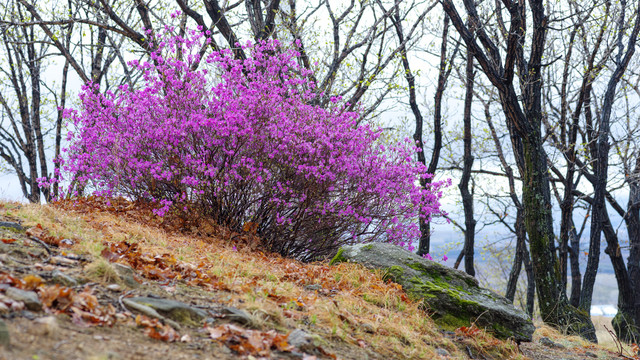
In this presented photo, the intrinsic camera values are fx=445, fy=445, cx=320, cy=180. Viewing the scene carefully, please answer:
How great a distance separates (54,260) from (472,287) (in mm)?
5381

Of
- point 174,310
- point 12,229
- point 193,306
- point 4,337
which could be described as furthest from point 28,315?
point 12,229

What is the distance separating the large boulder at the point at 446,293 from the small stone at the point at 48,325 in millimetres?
4227

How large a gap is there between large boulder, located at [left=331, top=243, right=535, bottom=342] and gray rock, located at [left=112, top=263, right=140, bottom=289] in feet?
11.3

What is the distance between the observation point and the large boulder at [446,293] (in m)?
5.71

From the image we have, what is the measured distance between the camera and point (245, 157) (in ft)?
24.8

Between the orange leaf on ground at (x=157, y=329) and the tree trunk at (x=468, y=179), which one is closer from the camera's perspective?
the orange leaf on ground at (x=157, y=329)

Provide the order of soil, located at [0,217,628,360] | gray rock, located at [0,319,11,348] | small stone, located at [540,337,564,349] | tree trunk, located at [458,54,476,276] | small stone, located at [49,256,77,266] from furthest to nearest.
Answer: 1. tree trunk, located at [458,54,476,276]
2. small stone, located at [540,337,564,349]
3. small stone, located at [49,256,77,266]
4. soil, located at [0,217,628,360]
5. gray rock, located at [0,319,11,348]

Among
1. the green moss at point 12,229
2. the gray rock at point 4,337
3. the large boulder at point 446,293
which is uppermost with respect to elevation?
the large boulder at point 446,293

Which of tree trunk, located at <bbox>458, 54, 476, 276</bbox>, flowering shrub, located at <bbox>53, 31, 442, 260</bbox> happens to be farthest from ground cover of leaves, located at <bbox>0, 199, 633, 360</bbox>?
tree trunk, located at <bbox>458, 54, 476, 276</bbox>

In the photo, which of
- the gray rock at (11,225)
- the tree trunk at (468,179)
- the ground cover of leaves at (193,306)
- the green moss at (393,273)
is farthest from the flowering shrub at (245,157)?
the tree trunk at (468,179)

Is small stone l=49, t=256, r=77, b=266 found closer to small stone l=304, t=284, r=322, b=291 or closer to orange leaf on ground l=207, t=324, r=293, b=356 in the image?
orange leaf on ground l=207, t=324, r=293, b=356

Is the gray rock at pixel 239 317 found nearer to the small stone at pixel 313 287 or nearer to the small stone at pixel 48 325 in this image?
the small stone at pixel 48 325

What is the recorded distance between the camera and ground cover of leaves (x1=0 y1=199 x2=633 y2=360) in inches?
118

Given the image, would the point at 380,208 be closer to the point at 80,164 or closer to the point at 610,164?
the point at 80,164
